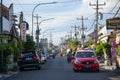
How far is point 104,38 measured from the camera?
76875 millimetres

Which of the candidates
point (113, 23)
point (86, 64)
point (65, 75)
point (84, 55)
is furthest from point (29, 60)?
point (65, 75)

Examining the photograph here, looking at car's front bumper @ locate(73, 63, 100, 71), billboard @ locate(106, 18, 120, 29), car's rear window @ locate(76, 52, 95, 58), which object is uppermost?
billboard @ locate(106, 18, 120, 29)

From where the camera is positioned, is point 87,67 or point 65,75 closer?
point 65,75

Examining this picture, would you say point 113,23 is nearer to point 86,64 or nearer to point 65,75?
point 86,64

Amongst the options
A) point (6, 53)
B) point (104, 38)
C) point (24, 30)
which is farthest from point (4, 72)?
point (104, 38)

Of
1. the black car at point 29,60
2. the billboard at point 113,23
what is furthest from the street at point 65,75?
the billboard at point 113,23

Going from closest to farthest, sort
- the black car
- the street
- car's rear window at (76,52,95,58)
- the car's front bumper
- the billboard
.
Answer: the street → the car's front bumper → car's rear window at (76,52,95,58) → the black car → the billboard

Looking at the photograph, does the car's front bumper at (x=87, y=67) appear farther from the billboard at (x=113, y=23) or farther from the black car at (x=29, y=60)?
the billboard at (x=113, y=23)

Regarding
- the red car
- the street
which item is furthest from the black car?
the red car

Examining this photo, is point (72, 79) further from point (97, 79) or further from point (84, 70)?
point (84, 70)

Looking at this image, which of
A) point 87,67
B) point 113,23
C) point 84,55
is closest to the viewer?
point 87,67

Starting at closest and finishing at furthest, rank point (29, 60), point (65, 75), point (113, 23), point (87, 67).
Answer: point (65, 75)
point (87, 67)
point (29, 60)
point (113, 23)

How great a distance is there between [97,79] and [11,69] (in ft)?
43.4

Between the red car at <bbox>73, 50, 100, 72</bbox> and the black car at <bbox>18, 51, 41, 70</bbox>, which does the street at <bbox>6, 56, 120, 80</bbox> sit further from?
the black car at <bbox>18, 51, 41, 70</bbox>
